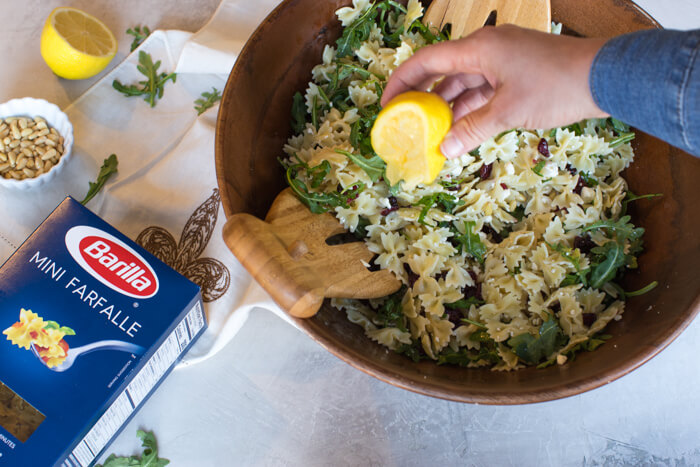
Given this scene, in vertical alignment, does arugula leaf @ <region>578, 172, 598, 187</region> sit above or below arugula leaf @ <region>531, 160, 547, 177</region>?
below

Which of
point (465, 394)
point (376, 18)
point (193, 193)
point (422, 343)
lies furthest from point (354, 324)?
point (376, 18)

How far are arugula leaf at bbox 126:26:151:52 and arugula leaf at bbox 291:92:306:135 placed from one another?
2.52 feet

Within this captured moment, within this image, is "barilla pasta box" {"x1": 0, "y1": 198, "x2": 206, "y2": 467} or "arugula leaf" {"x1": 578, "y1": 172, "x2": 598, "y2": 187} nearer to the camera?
"barilla pasta box" {"x1": 0, "y1": 198, "x2": 206, "y2": 467}

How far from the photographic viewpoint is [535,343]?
1384mm

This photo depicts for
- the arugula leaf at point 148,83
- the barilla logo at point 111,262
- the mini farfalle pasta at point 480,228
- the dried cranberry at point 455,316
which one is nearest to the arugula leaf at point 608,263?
the mini farfalle pasta at point 480,228

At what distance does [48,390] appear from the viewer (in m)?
1.34

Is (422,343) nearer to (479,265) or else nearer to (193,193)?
(479,265)

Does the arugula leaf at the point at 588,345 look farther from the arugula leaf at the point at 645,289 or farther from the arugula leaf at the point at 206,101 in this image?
the arugula leaf at the point at 206,101

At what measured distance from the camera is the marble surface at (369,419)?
1646mm

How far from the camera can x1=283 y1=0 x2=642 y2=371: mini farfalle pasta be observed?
142 centimetres

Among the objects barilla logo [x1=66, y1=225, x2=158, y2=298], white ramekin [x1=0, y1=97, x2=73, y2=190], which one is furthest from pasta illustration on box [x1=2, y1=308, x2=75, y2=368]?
white ramekin [x1=0, y1=97, x2=73, y2=190]

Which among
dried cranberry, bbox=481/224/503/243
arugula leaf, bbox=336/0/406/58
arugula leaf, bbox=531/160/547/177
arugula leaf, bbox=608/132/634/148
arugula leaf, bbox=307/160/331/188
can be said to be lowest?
dried cranberry, bbox=481/224/503/243

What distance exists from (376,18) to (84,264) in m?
1.07

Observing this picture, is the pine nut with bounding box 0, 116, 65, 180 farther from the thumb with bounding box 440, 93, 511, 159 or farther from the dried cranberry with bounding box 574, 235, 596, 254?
the dried cranberry with bounding box 574, 235, 596, 254
